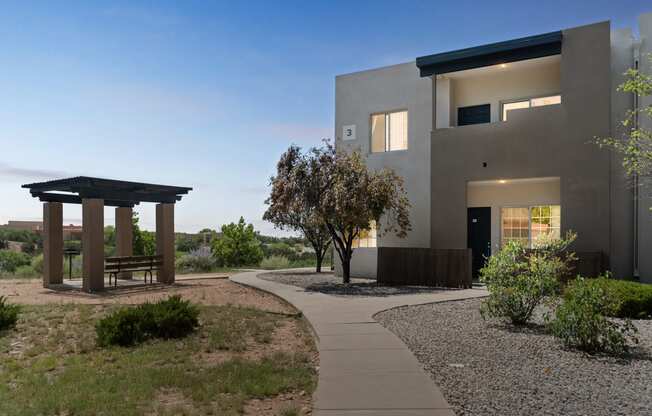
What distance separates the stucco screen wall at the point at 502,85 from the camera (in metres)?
17.9

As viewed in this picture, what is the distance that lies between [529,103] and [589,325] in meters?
12.3

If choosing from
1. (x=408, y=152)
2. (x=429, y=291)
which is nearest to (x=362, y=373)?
(x=429, y=291)

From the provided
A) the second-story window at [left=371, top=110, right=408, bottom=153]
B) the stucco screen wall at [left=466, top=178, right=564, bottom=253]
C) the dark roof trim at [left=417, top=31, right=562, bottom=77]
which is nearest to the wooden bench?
the second-story window at [left=371, top=110, right=408, bottom=153]

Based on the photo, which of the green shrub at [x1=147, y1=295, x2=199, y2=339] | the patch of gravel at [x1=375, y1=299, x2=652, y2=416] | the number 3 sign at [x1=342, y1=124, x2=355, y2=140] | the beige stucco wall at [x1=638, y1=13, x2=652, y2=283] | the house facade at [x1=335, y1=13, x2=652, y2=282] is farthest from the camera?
the number 3 sign at [x1=342, y1=124, x2=355, y2=140]

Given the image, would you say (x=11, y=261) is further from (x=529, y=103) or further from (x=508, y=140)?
Result: (x=529, y=103)

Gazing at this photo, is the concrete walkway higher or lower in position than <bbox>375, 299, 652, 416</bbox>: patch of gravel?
higher

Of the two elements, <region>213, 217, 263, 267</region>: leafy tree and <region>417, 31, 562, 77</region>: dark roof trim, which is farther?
<region>213, 217, 263, 267</region>: leafy tree

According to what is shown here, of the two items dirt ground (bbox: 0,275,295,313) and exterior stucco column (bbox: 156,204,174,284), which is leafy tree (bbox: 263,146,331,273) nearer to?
dirt ground (bbox: 0,275,295,313)

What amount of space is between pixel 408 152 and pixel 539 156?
4637 millimetres

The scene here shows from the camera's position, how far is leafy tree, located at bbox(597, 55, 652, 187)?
448 inches

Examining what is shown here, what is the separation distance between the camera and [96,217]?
55.2 ft

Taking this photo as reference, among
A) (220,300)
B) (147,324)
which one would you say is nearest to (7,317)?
(147,324)

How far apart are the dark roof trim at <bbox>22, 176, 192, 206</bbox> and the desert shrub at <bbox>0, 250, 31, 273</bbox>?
10035 mm

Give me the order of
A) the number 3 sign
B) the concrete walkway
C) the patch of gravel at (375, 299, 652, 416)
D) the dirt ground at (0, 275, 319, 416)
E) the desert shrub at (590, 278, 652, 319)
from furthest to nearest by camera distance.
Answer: the number 3 sign
the desert shrub at (590, 278, 652, 319)
the dirt ground at (0, 275, 319, 416)
the patch of gravel at (375, 299, 652, 416)
the concrete walkway
